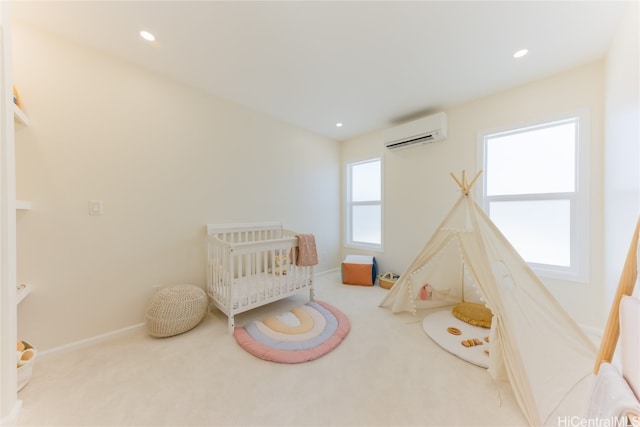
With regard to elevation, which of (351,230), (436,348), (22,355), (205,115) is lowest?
(436,348)

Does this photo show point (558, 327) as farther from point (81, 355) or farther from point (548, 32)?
point (81, 355)

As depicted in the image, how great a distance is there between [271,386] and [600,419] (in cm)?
155

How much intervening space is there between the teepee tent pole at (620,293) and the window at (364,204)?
2.85 meters

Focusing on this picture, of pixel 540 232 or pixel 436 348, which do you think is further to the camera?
pixel 540 232

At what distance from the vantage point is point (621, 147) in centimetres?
161

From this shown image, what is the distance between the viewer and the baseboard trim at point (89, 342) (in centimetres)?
174

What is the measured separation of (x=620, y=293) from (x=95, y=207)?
11.2 feet

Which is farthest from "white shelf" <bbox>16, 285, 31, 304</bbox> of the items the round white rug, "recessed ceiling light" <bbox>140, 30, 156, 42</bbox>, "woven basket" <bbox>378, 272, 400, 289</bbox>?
"woven basket" <bbox>378, 272, 400, 289</bbox>

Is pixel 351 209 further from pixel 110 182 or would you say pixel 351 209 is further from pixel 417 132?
pixel 110 182

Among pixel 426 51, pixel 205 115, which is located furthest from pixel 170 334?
pixel 426 51

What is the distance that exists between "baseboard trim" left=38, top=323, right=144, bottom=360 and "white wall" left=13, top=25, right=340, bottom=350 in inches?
1.5

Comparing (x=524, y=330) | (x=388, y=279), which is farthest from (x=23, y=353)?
(x=388, y=279)

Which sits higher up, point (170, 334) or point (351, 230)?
point (351, 230)

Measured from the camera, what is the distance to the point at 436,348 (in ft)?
6.19
